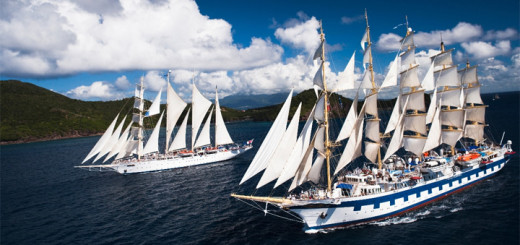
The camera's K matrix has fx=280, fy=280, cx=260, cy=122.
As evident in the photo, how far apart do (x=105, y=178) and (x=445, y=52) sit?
66.3m

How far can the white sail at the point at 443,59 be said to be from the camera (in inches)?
1677

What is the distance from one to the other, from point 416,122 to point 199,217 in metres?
31.3

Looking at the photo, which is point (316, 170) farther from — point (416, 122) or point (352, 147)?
point (416, 122)

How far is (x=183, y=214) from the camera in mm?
35625

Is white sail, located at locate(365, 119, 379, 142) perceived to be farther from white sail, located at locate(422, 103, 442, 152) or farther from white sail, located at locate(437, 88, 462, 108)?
white sail, located at locate(437, 88, 462, 108)

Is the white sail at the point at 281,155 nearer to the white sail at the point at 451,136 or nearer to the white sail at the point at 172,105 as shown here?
the white sail at the point at 451,136

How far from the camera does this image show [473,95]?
45.7m

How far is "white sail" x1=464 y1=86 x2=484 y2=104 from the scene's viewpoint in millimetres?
45188

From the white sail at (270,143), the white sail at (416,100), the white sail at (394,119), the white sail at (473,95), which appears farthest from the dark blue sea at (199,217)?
the white sail at (416,100)

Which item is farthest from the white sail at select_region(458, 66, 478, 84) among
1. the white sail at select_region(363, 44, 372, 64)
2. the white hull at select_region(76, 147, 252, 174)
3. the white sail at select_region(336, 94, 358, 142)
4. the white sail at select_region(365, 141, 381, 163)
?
the white hull at select_region(76, 147, 252, 174)

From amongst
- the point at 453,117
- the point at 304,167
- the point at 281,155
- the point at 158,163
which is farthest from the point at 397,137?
the point at 158,163

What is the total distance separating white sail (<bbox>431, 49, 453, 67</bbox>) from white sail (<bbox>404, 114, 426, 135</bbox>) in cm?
1194

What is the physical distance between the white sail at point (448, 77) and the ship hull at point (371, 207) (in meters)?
15.3

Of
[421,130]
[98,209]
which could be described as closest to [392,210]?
[421,130]
